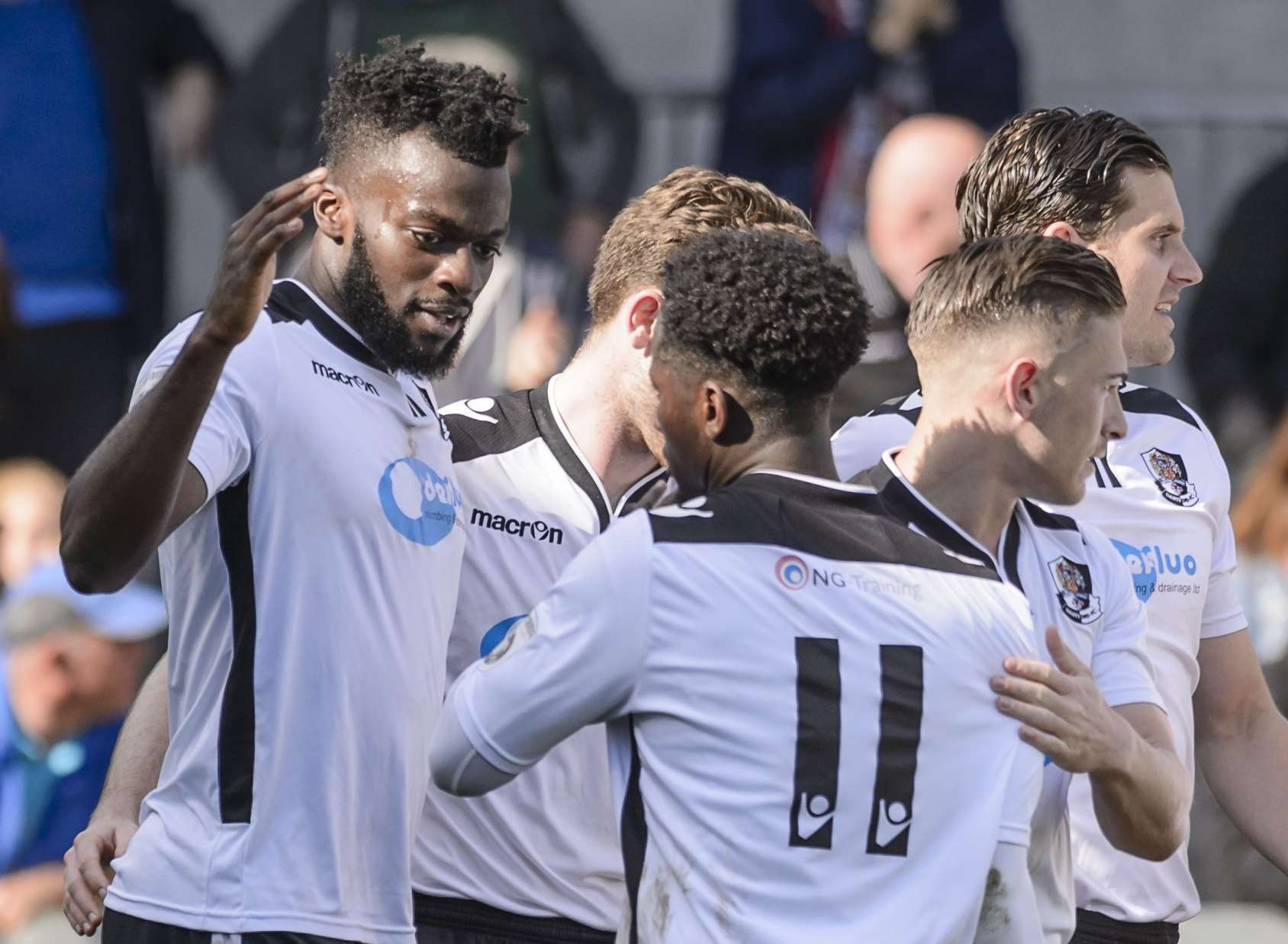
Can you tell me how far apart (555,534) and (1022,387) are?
3.40 ft

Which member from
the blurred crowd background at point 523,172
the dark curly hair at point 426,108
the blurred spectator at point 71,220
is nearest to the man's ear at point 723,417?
the dark curly hair at point 426,108

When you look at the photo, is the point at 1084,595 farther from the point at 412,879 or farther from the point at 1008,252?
the point at 412,879

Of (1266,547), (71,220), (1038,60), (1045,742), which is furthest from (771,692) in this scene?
(1038,60)

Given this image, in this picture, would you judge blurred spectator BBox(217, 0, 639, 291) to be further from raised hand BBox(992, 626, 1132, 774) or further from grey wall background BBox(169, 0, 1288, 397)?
raised hand BBox(992, 626, 1132, 774)

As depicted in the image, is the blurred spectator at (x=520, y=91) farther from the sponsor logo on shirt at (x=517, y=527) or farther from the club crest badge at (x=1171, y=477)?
the club crest badge at (x=1171, y=477)

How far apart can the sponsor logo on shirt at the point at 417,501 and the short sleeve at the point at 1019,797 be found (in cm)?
102

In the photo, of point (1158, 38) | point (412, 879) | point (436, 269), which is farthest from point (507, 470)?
point (1158, 38)

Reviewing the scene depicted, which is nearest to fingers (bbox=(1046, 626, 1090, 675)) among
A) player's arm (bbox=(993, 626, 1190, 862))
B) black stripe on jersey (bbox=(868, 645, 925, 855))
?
player's arm (bbox=(993, 626, 1190, 862))

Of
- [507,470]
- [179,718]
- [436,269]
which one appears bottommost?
[179,718]

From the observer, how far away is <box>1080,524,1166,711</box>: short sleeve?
2711 mm

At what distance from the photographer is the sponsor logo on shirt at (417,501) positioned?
299 centimetres

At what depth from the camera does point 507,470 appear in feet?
11.4

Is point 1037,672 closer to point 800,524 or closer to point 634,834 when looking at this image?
point 800,524

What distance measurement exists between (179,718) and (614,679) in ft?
2.91
